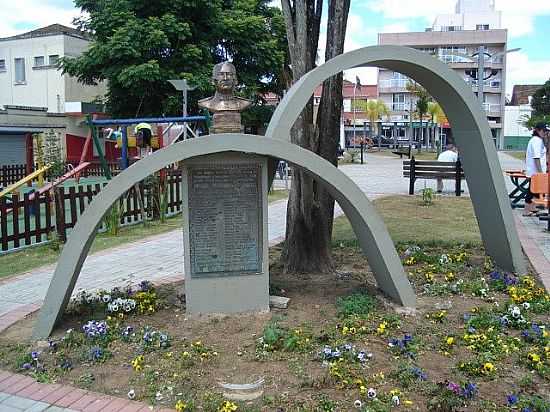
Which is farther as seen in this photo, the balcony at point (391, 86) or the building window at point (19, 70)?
the balcony at point (391, 86)

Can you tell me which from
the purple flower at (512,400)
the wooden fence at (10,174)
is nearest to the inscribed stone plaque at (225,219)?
the purple flower at (512,400)

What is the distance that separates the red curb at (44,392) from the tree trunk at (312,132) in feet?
11.6

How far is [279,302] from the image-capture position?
A: 5.53 metres

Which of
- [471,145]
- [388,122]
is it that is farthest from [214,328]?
[388,122]

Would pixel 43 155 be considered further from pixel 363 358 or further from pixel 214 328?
pixel 363 358

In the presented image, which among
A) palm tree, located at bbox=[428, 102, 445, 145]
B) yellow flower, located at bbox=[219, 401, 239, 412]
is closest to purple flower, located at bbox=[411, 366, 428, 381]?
yellow flower, located at bbox=[219, 401, 239, 412]

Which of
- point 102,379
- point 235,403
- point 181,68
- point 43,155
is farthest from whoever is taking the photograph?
point 181,68

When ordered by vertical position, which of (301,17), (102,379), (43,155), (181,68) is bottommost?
(102,379)

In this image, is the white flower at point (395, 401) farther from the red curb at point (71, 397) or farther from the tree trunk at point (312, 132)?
the tree trunk at point (312, 132)

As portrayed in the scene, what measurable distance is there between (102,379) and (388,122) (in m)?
71.9

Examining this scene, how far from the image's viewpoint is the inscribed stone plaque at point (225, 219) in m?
5.12

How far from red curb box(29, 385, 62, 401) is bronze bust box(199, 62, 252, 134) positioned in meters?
2.73

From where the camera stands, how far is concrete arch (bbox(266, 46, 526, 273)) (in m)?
5.40

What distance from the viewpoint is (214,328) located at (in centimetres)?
502
